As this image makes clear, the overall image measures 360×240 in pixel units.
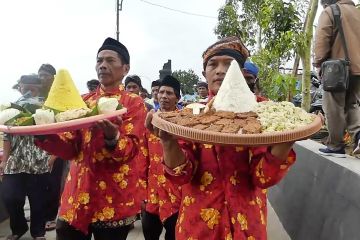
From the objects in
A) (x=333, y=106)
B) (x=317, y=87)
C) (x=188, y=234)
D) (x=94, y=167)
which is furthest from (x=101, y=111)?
(x=317, y=87)

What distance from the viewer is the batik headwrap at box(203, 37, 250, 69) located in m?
1.95

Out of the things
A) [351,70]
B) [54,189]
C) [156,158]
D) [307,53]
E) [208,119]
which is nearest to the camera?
[208,119]

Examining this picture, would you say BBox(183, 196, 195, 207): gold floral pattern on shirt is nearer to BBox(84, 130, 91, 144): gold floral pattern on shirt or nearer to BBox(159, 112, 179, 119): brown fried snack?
BBox(159, 112, 179, 119): brown fried snack

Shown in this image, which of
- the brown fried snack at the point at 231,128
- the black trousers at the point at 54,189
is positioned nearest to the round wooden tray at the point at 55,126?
the brown fried snack at the point at 231,128

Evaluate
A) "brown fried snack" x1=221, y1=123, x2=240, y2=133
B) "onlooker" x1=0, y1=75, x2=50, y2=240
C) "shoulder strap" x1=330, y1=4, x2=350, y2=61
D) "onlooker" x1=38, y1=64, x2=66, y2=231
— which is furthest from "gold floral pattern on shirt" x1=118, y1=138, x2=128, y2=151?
"onlooker" x1=38, y1=64, x2=66, y2=231

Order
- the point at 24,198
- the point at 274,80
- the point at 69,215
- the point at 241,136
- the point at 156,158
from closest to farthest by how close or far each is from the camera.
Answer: the point at 241,136
the point at 69,215
the point at 156,158
the point at 24,198
the point at 274,80

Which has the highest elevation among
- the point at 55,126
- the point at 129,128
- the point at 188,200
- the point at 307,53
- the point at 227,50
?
the point at 307,53

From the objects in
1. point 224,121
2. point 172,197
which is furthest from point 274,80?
point 224,121

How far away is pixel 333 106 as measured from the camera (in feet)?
12.2

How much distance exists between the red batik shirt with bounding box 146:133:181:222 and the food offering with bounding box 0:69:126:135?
115cm

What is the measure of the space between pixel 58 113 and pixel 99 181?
56cm

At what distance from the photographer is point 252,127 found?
1434mm

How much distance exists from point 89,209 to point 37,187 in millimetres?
2409

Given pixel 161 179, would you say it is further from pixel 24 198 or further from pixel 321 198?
pixel 24 198
